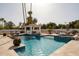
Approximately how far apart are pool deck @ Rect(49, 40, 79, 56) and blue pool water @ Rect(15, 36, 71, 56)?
97mm

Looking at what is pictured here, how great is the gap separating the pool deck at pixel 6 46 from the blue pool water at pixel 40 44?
0.16m

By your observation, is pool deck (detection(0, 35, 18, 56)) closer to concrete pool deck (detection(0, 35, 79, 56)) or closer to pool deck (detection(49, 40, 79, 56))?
concrete pool deck (detection(0, 35, 79, 56))

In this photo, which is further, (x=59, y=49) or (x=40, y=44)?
(x=40, y=44)

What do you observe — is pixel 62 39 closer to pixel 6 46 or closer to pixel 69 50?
pixel 69 50

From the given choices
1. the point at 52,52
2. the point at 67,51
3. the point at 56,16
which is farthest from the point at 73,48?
the point at 56,16

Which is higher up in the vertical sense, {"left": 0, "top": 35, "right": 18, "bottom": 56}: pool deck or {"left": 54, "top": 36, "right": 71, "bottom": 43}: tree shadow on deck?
{"left": 54, "top": 36, "right": 71, "bottom": 43}: tree shadow on deck

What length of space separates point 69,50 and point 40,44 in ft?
2.34

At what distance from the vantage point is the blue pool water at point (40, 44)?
5.43 metres

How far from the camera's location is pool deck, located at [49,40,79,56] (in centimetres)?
533

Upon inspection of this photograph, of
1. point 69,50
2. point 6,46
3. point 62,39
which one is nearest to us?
point 69,50

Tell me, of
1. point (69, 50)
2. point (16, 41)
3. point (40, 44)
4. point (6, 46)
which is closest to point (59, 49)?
point (69, 50)

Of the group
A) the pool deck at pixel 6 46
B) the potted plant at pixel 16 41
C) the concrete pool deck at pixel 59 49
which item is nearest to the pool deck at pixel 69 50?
the concrete pool deck at pixel 59 49

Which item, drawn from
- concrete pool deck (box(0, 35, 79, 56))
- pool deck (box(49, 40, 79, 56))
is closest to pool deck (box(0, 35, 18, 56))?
Result: concrete pool deck (box(0, 35, 79, 56))

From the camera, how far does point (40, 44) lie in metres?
5.59
